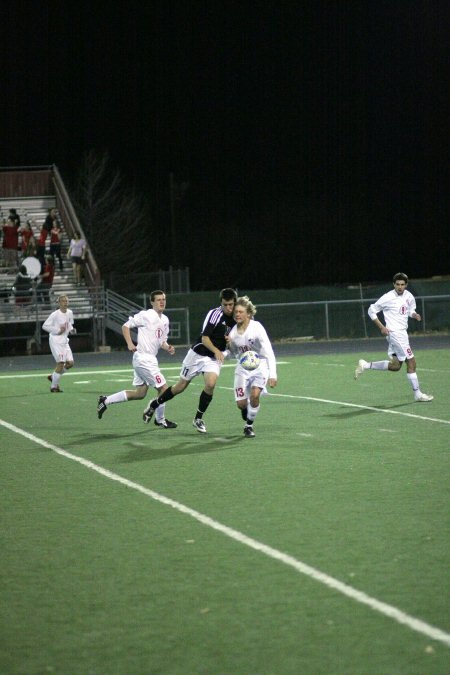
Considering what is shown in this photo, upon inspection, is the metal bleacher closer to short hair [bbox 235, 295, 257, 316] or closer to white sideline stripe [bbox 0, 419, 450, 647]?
short hair [bbox 235, 295, 257, 316]

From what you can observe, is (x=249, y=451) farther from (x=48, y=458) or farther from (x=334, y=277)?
(x=334, y=277)

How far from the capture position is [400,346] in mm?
17719

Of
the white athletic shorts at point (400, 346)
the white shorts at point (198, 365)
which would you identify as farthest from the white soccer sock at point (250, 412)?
the white athletic shorts at point (400, 346)

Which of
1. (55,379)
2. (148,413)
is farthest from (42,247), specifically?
(148,413)

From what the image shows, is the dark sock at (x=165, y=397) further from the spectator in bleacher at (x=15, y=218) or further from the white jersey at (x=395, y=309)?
the spectator in bleacher at (x=15, y=218)

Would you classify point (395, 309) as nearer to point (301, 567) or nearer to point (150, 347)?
point (150, 347)

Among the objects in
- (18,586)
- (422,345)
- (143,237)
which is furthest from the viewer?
(143,237)

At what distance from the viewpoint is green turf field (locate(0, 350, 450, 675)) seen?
5.56 metres

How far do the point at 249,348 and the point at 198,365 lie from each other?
104cm

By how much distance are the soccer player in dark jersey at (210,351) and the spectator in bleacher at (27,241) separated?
24.3 m

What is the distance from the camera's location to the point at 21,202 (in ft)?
146

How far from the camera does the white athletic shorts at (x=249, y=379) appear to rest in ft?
44.0

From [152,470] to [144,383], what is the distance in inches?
162

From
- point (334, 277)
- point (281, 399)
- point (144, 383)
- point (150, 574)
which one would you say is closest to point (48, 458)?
point (144, 383)
